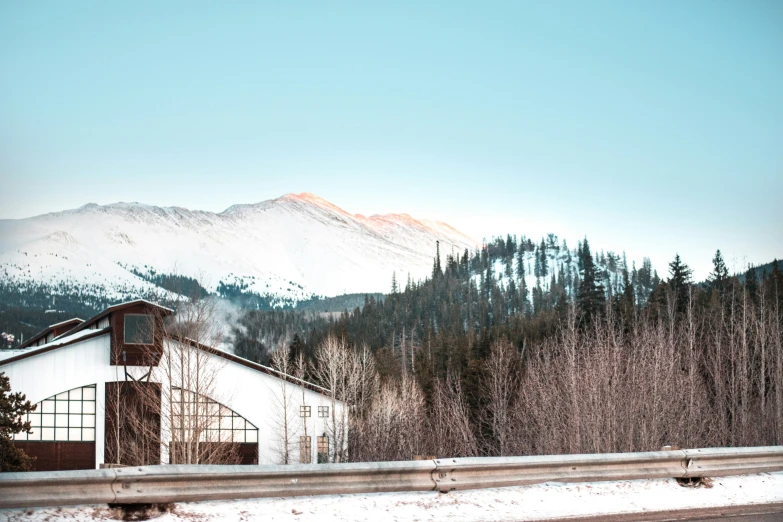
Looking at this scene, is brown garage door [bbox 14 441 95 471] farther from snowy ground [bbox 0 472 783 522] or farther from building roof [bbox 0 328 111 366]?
snowy ground [bbox 0 472 783 522]

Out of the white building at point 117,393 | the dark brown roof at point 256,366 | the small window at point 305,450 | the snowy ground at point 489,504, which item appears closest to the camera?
the snowy ground at point 489,504

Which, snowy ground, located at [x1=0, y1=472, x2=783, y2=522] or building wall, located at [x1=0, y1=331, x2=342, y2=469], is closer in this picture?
snowy ground, located at [x1=0, y1=472, x2=783, y2=522]

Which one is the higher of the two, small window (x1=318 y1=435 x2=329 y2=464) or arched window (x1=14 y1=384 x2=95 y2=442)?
arched window (x1=14 y1=384 x2=95 y2=442)

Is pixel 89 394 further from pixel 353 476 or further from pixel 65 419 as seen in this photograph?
pixel 353 476

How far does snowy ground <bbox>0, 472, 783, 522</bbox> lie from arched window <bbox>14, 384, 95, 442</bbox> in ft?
138

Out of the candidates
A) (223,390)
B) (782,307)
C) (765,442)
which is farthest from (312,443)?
(782,307)

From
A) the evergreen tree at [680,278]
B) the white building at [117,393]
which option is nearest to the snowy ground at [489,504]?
the white building at [117,393]

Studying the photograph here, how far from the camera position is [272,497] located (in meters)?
8.24

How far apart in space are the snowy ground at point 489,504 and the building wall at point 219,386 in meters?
39.1

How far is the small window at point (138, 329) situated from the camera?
1891 inches

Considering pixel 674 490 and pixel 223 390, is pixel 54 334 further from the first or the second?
pixel 674 490

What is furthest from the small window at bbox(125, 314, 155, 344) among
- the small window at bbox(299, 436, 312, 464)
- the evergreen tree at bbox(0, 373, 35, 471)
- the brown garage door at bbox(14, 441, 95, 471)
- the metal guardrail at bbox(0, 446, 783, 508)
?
the metal guardrail at bbox(0, 446, 783, 508)

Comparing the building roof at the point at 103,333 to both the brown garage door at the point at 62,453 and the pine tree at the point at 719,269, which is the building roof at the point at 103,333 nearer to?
the brown garage door at the point at 62,453

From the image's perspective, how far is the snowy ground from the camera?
7.78 metres
